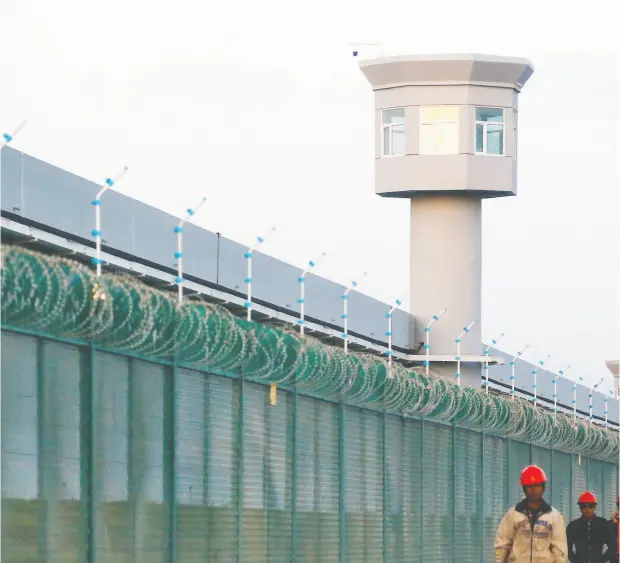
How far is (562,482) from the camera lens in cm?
3294

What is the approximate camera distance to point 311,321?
2838 centimetres

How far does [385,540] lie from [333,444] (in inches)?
94.2

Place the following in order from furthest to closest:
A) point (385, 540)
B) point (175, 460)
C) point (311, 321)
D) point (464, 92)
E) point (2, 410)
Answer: point (464, 92) < point (311, 321) < point (385, 540) < point (175, 460) < point (2, 410)

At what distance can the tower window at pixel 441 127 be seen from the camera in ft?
119

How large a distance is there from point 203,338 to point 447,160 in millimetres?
20632

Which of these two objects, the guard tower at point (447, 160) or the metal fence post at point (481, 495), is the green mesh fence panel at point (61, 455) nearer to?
the metal fence post at point (481, 495)

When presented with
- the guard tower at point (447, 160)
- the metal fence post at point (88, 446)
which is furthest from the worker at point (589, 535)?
the guard tower at point (447, 160)

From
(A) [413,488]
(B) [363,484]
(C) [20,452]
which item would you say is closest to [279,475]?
(B) [363,484]

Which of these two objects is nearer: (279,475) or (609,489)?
(279,475)

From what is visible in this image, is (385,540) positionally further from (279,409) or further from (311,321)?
(311,321)

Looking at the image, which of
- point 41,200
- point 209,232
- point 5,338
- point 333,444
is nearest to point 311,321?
point 209,232

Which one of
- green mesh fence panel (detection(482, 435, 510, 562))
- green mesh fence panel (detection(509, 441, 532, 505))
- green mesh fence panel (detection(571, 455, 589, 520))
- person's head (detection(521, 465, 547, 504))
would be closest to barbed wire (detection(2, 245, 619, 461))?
green mesh fence panel (detection(482, 435, 510, 562))

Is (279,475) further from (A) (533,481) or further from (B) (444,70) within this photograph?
(B) (444,70)

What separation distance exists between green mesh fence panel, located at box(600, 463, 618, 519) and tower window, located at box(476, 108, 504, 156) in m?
6.97
